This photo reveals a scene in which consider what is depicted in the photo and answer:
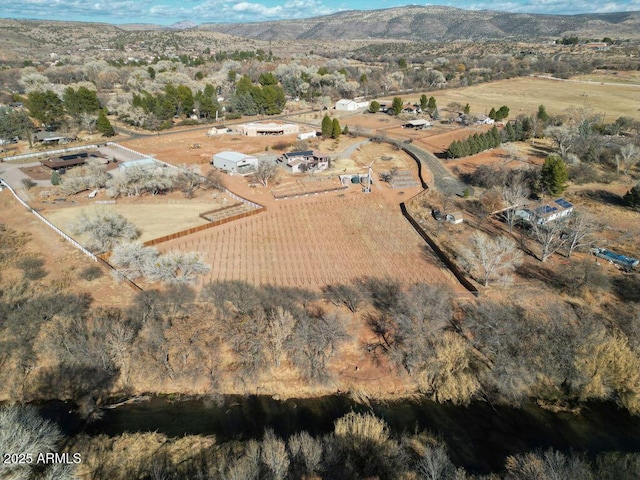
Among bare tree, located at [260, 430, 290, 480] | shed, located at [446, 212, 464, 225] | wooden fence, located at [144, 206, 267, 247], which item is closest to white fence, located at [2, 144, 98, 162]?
wooden fence, located at [144, 206, 267, 247]

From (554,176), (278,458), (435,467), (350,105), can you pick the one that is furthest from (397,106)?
(278,458)

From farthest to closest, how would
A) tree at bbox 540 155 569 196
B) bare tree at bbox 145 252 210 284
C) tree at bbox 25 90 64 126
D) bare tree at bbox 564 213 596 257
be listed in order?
tree at bbox 25 90 64 126 < tree at bbox 540 155 569 196 < bare tree at bbox 564 213 596 257 < bare tree at bbox 145 252 210 284

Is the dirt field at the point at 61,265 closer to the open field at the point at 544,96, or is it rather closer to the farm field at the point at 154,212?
the farm field at the point at 154,212

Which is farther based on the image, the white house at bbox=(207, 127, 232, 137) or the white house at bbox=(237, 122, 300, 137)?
the white house at bbox=(207, 127, 232, 137)

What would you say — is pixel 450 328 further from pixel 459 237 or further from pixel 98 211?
pixel 98 211

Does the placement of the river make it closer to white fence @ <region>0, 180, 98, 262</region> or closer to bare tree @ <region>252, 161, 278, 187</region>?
white fence @ <region>0, 180, 98, 262</region>

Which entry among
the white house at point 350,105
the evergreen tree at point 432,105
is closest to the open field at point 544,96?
the evergreen tree at point 432,105
